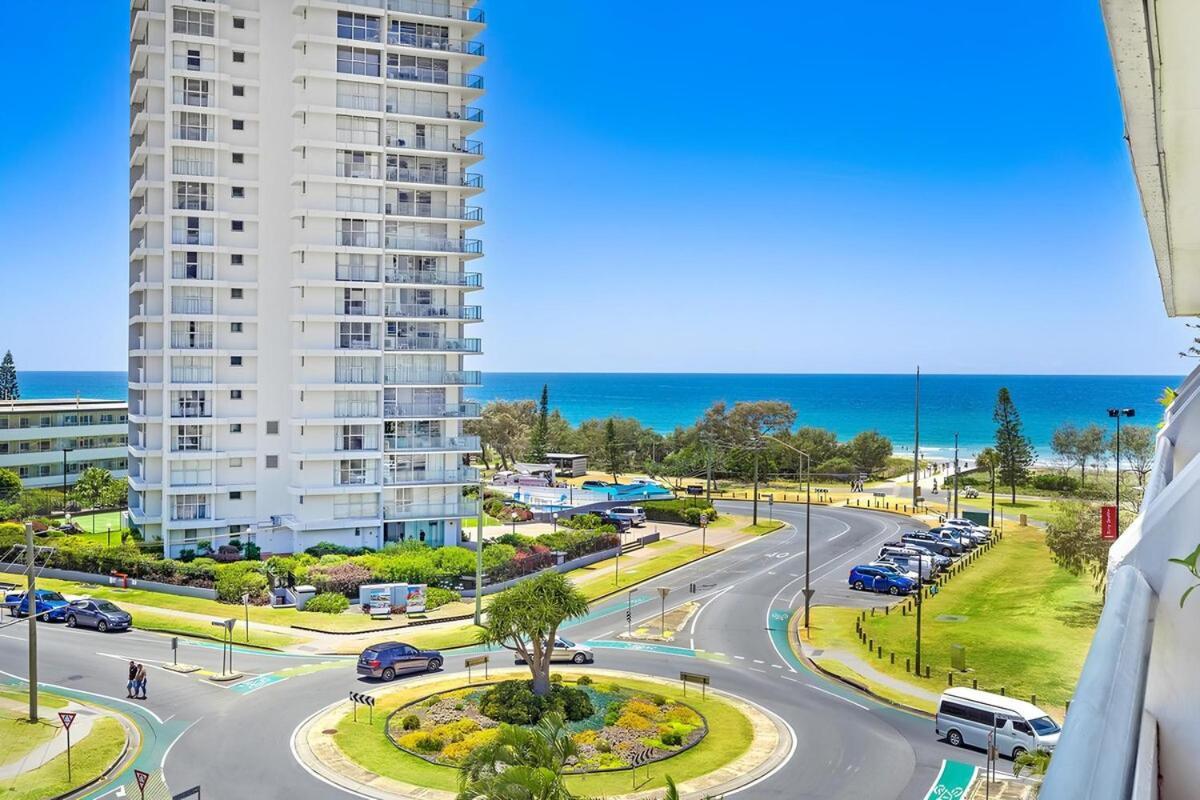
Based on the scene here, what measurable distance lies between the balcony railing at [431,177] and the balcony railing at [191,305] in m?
13.6

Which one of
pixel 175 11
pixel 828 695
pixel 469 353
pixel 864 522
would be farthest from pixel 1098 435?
pixel 175 11

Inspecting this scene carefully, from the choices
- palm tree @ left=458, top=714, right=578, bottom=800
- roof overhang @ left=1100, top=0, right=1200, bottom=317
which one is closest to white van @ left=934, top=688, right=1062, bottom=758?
palm tree @ left=458, top=714, right=578, bottom=800

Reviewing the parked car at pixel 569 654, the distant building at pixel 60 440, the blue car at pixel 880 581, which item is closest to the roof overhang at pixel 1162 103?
the parked car at pixel 569 654

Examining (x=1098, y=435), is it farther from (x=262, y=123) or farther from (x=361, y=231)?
(x=262, y=123)

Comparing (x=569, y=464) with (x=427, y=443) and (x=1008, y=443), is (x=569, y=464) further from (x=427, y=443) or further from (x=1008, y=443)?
(x=427, y=443)

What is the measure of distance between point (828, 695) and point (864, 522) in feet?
144

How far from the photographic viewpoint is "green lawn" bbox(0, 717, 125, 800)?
83.5 ft

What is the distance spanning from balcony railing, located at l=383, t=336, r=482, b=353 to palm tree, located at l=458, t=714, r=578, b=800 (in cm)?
4345

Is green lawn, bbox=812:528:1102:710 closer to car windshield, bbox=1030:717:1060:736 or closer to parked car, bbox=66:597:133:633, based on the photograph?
car windshield, bbox=1030:717:1060:736

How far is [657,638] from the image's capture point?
43344 mm

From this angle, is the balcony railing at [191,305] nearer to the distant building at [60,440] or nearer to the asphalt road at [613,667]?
the asphalt road at [613,667]

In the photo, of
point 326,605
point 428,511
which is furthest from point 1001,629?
point 428,511

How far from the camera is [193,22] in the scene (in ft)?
192

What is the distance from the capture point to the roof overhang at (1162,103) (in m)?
2.85
